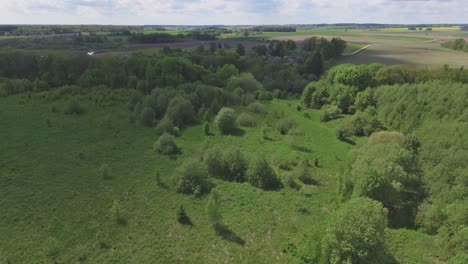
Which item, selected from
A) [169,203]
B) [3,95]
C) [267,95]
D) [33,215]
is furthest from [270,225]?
[3,95]

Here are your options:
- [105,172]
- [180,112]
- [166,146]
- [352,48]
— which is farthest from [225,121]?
[352,48]

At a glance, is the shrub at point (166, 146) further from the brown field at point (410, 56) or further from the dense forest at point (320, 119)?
the brown field at point (410, 56)

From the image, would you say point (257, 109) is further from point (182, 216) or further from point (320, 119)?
point (182, 216)

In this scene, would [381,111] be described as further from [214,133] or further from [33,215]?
[33,215]

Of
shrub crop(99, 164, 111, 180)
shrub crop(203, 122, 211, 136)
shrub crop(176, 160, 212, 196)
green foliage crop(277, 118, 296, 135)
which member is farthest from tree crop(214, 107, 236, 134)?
shrub crop(99, 164, 111, 180)

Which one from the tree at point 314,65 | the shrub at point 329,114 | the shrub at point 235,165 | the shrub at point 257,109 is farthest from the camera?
the tree at point 314,65

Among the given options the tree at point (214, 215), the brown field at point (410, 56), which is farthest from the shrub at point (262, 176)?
the brown field at point (410, 56)

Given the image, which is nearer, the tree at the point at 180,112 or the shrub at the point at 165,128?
the shrub at the point at 165,128
